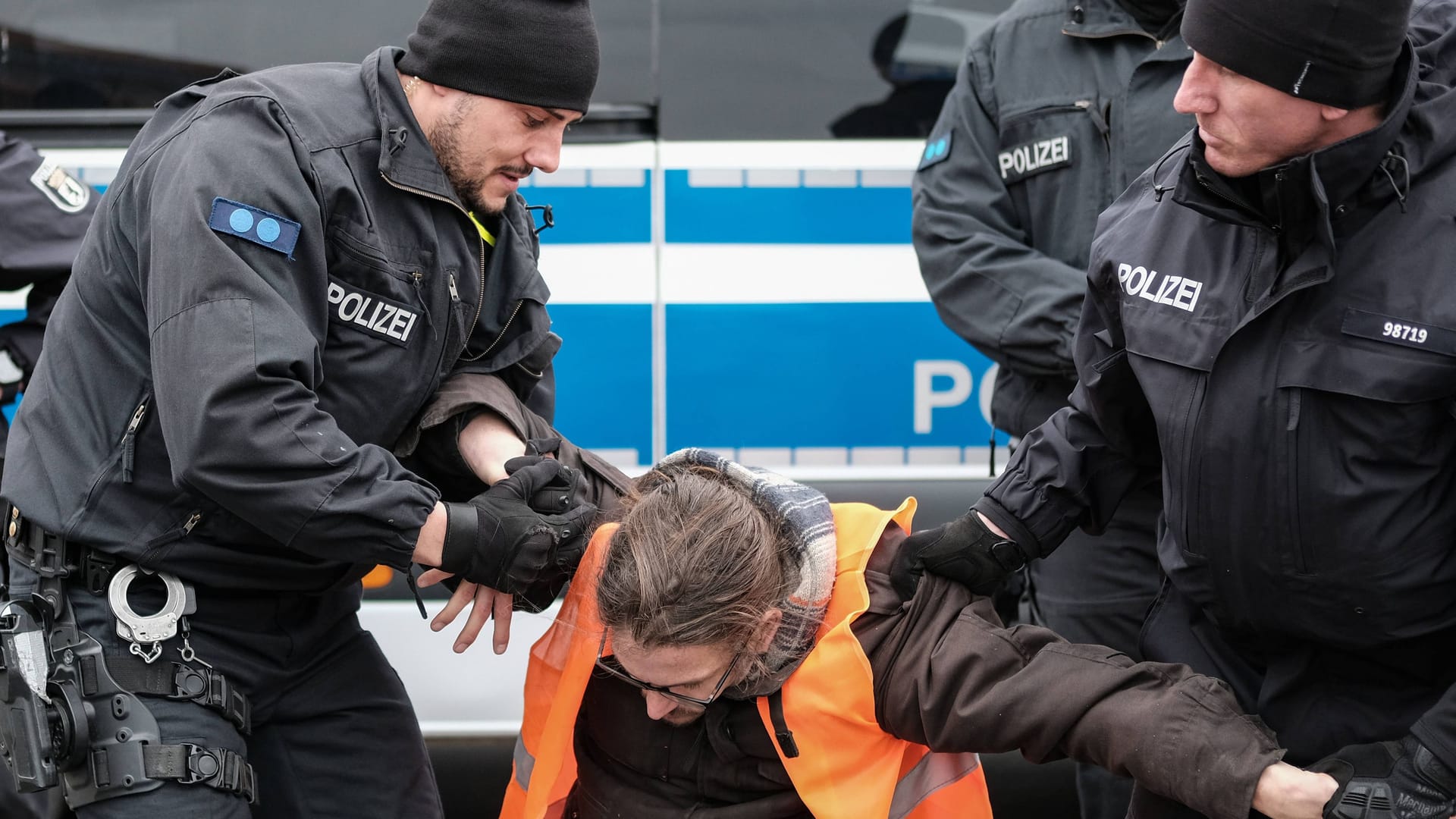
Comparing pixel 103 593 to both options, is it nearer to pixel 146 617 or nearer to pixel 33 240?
pixel 146 617

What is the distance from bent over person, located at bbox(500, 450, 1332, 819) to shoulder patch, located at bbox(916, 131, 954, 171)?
3.03 feet

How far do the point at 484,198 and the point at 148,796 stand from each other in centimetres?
99

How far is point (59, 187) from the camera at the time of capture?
282 cm

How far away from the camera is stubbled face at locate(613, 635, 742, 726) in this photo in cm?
200

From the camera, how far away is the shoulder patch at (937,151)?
282 cm

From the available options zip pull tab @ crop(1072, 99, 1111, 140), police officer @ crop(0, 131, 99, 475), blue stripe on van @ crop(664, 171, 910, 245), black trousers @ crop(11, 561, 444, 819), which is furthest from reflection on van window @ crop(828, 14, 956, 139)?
police officer @ crop(0, 131, 99, 475)

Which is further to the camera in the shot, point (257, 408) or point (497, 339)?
point (497, 339)

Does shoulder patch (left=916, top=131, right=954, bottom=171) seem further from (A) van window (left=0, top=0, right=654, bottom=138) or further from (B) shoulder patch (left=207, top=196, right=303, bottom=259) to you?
(B) shoulder patch (left=207, top=196, right=303, bottom=259)

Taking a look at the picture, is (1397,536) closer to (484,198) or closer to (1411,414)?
(1411,414)

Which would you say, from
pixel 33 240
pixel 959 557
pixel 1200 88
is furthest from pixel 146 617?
pixel 1200 88

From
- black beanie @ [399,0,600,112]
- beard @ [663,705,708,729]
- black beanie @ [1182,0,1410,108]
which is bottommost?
beard @ [663,705,708,729]

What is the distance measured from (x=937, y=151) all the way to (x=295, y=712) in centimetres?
159

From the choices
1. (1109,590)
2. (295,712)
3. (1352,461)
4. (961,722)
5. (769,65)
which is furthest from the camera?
(769,65)

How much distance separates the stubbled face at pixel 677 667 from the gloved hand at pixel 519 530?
6.3 inches
